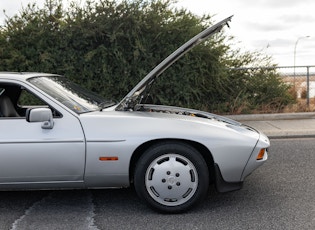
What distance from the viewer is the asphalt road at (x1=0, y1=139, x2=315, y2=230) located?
3.62m

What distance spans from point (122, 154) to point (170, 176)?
0.49 meters

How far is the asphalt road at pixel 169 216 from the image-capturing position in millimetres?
3625

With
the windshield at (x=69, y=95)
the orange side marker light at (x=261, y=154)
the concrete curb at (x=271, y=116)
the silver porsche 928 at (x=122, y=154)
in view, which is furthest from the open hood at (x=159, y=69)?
the concrete curb at (x=271, y=116)

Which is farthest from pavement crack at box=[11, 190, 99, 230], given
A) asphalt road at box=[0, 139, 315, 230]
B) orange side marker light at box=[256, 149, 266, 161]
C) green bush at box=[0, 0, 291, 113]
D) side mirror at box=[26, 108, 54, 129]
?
green bush at box=[0, 0, 291, 113]

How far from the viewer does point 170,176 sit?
377 centimetres

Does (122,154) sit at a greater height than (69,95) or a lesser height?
lesser

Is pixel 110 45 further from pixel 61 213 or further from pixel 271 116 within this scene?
pixel 61 213

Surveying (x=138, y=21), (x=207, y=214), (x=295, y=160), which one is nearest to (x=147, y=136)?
(x=207, y=214)

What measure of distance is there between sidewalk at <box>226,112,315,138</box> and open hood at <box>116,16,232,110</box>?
415cm

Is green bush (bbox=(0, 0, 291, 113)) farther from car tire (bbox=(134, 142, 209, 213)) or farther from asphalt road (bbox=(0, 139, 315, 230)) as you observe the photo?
car tire (bbox=(134, 142, 209, 213))

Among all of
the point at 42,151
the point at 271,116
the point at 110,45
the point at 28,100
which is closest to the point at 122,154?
the point at 42,151

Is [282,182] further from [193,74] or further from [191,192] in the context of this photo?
[193,74]

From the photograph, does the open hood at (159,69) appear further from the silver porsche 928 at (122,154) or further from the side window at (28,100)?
the side window at (28,100)

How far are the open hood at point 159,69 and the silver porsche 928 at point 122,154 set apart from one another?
1.70ft
